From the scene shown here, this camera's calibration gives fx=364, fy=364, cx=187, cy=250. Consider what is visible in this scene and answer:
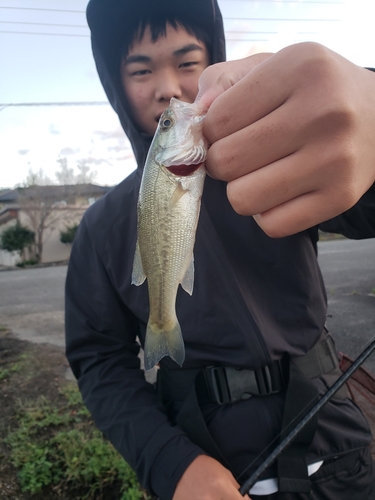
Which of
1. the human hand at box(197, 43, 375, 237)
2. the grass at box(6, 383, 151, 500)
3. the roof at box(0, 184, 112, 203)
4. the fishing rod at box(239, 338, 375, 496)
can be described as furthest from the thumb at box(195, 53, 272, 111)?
the roof at box(0, 184, 112, 203)

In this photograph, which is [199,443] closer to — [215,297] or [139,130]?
[215,297]

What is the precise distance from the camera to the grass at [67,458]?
2.45 metres

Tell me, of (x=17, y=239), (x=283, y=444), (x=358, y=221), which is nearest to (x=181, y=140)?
(x=358, y=221)

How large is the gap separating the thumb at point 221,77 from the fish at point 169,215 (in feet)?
0.17

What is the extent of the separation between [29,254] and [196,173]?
1338 inches

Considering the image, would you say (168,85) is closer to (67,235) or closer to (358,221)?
(358,221)

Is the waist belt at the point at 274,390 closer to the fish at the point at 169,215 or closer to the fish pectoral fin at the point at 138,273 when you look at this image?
the fish at the point at 169,215

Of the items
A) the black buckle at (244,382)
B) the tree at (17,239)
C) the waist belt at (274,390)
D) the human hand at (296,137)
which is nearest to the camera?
the human hand at (296,137)

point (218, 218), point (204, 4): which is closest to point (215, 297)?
point (218, 218)

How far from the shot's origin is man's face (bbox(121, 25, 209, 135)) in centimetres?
173

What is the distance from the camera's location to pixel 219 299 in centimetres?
162

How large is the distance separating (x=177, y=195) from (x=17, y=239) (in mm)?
33302

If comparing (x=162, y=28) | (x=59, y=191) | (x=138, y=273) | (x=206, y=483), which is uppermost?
(x=59, y=191)

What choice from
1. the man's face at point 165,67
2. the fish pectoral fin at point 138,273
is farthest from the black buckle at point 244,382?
the man's face at point 165,67
